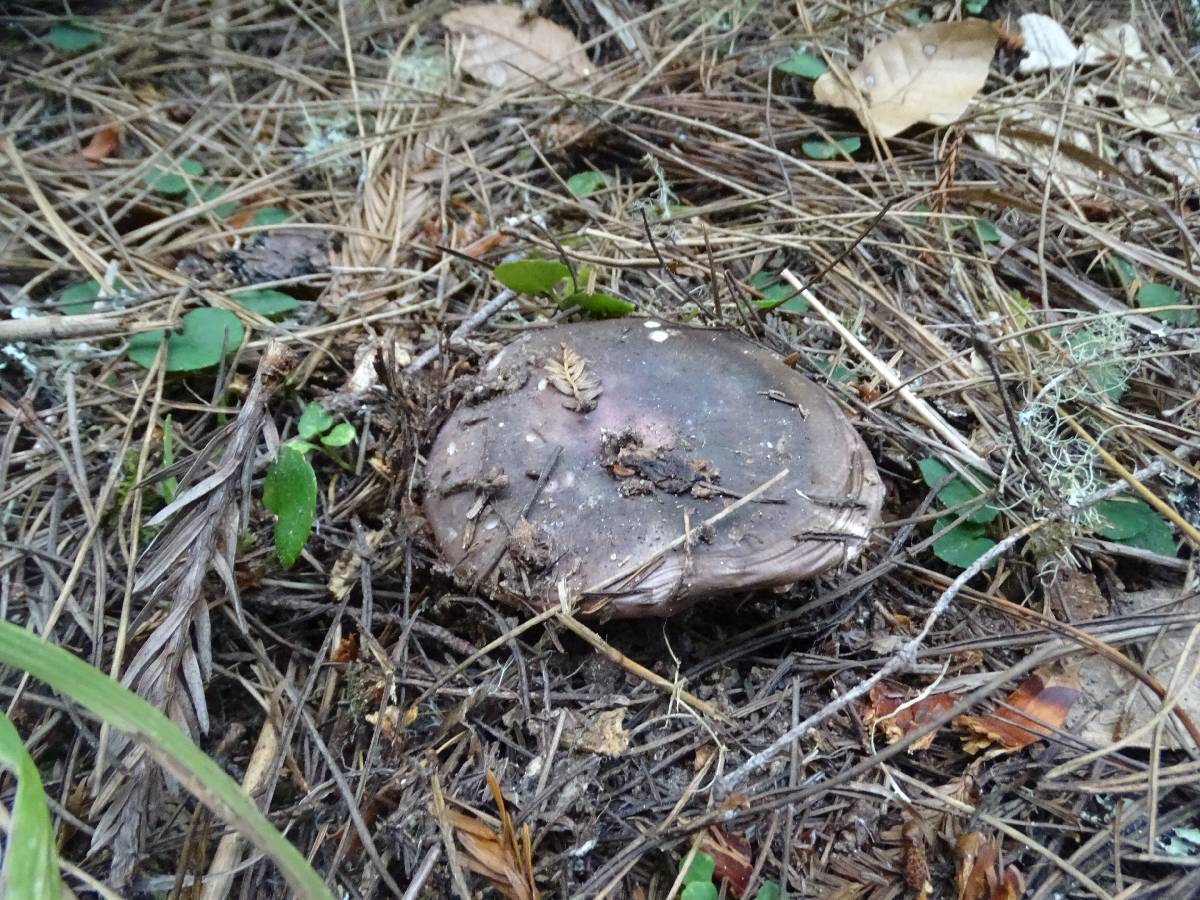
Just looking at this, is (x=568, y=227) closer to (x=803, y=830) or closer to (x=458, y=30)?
(x=458, y=30)

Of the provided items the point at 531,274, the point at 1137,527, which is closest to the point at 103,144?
the point at 531,274

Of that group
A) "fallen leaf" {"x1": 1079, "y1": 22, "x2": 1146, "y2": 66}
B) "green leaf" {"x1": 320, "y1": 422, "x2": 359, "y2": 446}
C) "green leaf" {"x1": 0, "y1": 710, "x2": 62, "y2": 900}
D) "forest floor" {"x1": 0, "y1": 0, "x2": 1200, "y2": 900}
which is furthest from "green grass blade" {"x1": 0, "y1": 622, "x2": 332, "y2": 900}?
"fallen leaf" {"x1": 1079, "y1": 22, "x2": 1146, "y2": 66}

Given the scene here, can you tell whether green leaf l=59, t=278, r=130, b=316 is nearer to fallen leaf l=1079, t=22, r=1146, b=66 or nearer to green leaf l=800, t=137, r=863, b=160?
green leaf l=800, t=137, r=863, b=160

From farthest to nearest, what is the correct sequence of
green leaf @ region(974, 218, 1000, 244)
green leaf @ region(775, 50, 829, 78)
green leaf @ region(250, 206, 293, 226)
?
1. green leaf @ region(775, 50, 829, 78)
2. green leaf @ region(250, 206, 293, 226)
3. green leaf @ region(974, 218, 1000, 244)

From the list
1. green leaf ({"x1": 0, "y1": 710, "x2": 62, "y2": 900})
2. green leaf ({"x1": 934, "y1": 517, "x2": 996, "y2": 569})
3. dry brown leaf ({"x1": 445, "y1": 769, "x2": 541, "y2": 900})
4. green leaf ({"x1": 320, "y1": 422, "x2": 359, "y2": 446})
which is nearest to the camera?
green leaf ({"x1": 0, "y1": 710, "x2": 62, "y2": 900})

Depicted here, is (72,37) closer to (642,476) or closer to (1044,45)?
(642,476)

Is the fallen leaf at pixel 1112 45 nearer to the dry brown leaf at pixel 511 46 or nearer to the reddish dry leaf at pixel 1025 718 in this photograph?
the dry brown leaf at pixel 511 46

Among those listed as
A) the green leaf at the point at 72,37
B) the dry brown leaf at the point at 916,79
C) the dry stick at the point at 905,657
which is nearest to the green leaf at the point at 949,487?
the dry stick at the point at 905,657
